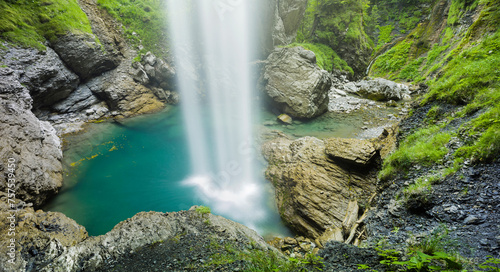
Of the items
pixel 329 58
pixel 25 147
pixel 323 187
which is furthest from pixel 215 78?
pixel 323 187

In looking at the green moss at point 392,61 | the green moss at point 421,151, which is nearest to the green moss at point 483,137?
the green moss at point 421,151

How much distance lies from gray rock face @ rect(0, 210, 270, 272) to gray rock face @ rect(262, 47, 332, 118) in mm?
14414

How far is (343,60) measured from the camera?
27.4 m

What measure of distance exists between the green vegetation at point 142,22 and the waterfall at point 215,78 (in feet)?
4.82

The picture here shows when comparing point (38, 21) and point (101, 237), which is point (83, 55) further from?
point (101, 237)

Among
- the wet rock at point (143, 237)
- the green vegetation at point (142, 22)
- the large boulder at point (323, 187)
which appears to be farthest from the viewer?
the green vegetation at point (142, 22)

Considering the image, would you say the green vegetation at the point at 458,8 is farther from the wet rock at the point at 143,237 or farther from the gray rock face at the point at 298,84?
the wet rock at the point at 143,237

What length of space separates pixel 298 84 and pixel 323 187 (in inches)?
506

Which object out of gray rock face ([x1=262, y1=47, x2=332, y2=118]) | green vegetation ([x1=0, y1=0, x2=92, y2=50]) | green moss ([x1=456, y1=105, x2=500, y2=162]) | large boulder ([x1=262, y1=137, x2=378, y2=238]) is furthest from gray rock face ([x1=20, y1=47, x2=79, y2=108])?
green moss ([x1=456, y1=105, x2=500, y2=162])

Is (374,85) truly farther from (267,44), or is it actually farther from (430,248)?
(430,248)

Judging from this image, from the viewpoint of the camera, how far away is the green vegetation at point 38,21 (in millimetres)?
13836

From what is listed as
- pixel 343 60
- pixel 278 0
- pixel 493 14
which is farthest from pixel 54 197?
pixel 343 60

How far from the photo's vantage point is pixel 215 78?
25.4 meters

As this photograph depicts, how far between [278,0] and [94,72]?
24.4 metres
